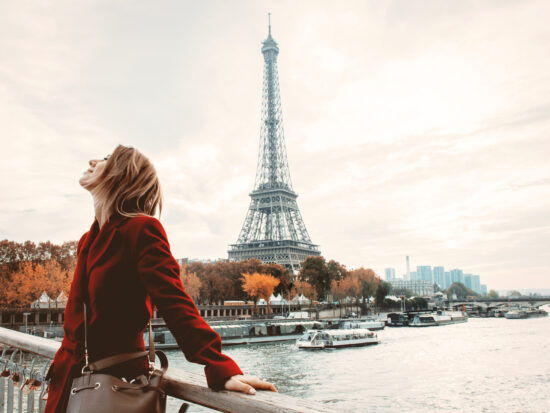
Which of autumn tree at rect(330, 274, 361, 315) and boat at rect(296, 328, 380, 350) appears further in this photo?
autumn tree at rect(330, 274, 361, 315)

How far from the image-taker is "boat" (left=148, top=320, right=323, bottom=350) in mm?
36938

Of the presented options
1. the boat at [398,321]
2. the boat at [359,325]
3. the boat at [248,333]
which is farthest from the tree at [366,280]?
the boat at [248,333]

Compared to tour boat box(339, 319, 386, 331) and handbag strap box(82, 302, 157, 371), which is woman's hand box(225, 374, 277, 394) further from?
tour boat box(339, 319, 386, 331)

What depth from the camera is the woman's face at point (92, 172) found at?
2.21 meters

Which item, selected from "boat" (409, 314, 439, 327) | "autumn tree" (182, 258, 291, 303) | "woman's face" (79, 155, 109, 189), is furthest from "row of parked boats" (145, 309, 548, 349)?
"woman's face" (79, 155, 109, 189)

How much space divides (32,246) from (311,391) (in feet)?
131

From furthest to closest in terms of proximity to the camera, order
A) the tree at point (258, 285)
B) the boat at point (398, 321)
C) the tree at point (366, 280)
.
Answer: the tree at point (366, 280)
the boat at point (398, 321)
the tree at point (258, 285)

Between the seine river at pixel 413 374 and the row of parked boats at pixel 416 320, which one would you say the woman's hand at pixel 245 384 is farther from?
the row of parked boats at pixel 416 320

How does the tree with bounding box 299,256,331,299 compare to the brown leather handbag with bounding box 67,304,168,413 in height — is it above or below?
above

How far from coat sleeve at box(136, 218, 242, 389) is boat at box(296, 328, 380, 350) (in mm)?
36045

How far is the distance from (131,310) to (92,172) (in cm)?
67

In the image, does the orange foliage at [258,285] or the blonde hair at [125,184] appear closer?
the blonde hair at [125,184]

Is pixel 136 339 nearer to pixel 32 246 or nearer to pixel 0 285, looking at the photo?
pixel 0 285

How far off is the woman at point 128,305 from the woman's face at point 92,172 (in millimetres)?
86
